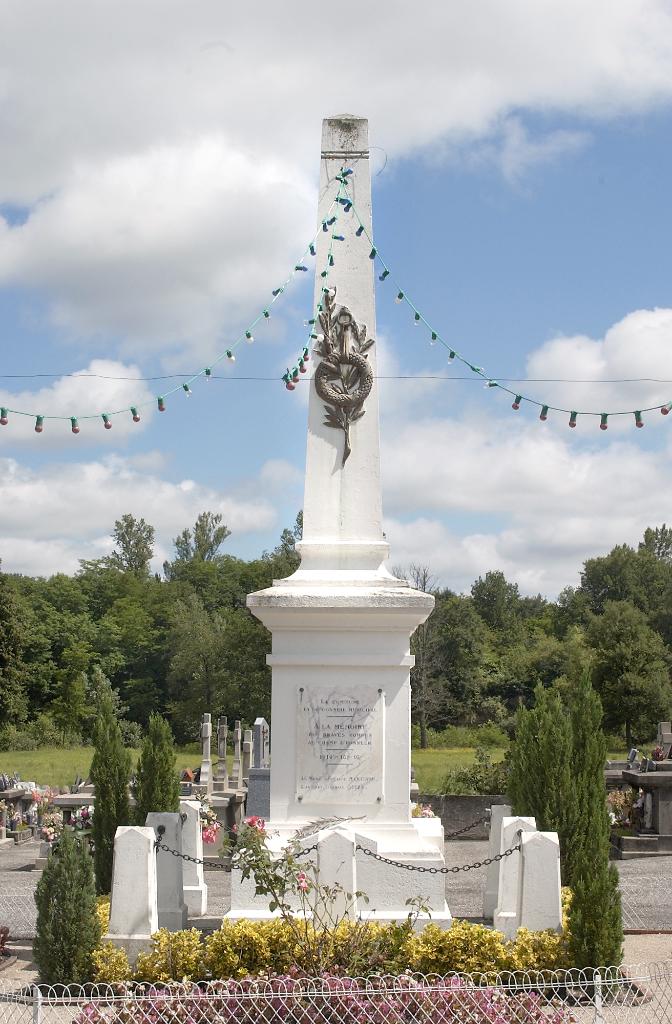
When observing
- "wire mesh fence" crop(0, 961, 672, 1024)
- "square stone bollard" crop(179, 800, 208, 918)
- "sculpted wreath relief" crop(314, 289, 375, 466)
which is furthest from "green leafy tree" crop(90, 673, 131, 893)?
"wire mesh fence" crop(0, 961, 672, 1024)

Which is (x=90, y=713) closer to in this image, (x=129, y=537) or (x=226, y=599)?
(x=226, y=599)

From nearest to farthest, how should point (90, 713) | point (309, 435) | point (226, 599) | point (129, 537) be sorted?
1. point (309, 435)
2. point (90, 713)
3. point (226, 599)
4. point (129, 537)

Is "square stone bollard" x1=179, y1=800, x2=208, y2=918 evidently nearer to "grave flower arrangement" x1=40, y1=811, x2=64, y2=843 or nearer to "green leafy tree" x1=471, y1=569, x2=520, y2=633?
"grave flower arrangement" x1=40, y1=811, x2=64, y2=843

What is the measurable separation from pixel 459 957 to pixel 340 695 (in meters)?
2.74

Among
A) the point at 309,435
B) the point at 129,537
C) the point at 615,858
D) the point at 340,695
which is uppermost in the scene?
the point at 129,537

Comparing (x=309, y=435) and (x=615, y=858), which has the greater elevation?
(x=309, y=435)

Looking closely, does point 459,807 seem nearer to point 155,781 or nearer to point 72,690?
point 155,781

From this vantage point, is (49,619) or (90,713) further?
(49,619)

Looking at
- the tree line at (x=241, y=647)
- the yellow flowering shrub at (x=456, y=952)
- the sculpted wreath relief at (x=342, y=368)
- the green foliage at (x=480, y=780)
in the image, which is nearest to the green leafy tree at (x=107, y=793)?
the sculpted wreath relief at (x=342, y=368)

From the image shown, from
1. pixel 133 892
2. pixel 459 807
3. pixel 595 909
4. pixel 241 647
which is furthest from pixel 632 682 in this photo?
pixel 133 892

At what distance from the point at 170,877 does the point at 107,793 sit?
3479 millimetres

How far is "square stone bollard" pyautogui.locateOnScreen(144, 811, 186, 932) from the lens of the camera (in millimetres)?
10539

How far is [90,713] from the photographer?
59.9 metres

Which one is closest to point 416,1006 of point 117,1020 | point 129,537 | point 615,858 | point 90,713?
point 117,1020
